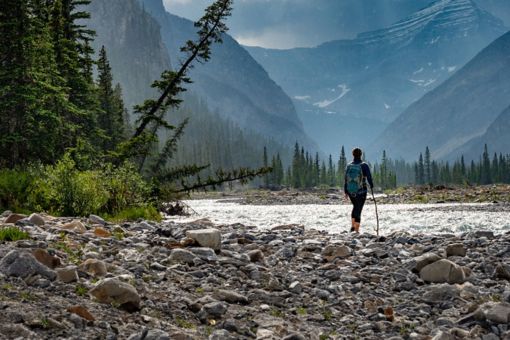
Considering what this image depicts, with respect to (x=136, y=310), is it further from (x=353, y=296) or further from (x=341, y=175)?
(x=341, y=175)

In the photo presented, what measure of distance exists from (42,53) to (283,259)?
20899mm

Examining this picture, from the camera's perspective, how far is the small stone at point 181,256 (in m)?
8.54

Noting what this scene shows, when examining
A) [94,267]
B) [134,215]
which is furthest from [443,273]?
[134,215]

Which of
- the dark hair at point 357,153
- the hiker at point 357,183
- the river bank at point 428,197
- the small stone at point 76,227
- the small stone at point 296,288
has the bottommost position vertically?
the river bank at point 428,197

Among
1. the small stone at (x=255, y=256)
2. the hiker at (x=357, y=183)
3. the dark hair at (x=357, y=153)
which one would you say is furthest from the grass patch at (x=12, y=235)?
the dark hair at (x=357, y=153)

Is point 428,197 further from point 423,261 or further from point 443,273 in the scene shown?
point 443,273

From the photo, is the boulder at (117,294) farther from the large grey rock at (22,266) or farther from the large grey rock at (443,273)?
the large grey rock at (443,273)

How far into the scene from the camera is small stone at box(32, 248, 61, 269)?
665 centimetres

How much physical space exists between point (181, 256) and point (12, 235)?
2648mm

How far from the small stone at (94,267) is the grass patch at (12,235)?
1.72m

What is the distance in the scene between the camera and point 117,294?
6.12 m

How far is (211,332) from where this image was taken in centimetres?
593

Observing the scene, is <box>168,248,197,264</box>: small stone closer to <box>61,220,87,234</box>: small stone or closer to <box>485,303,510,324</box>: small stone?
<box>61,220,87,234</box>: small stone

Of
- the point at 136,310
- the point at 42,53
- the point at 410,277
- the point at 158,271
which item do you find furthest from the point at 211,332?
the point at 42,53
